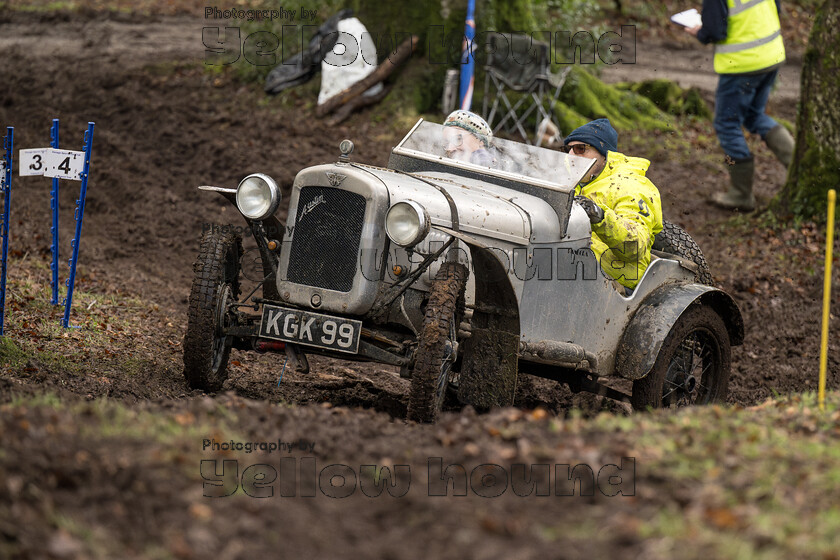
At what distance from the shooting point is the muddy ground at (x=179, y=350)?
311cm

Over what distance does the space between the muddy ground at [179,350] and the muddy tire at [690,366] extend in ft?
1.76

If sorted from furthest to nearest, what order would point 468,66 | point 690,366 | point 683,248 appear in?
point 468,66, point 683,248, point 690,366

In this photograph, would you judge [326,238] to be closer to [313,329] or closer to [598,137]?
[313,329]

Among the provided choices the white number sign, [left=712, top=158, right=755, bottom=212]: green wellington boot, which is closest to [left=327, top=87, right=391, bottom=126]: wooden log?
[left=712, top=158, right=755, bottom=212]: green wellington boot

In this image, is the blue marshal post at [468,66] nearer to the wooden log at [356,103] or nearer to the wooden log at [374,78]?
the wooden log at [374,78]

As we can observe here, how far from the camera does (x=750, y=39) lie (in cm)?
1061

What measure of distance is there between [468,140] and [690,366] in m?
2.18

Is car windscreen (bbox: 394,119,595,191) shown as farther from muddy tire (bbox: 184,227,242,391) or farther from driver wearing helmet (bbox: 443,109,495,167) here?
muddy tire (bbox: 184,227,242,391)

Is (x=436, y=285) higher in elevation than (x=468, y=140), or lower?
lower

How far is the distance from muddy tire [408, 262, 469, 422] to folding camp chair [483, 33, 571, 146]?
787 cm

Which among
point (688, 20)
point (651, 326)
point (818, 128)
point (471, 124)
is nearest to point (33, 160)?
point (471, 124)

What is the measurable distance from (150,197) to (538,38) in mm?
6036

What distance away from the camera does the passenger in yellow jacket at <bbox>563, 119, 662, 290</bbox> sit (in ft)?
19.4

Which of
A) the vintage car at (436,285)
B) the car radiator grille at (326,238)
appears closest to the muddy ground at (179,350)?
the vintage car at (436,285)
